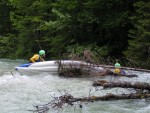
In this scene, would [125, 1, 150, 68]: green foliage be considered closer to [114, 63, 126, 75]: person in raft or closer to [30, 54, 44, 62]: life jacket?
[114, 63, 126, 75]: person in raft

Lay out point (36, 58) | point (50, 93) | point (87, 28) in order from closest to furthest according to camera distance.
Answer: point (50, 93)
point (36, 58)
point (87, 28)

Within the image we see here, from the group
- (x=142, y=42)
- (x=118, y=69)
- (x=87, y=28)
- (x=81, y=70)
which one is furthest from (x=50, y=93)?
(x=87, y=28)

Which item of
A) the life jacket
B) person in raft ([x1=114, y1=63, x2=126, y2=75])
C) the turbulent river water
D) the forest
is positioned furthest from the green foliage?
the life jacket

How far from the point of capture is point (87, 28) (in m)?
22.9

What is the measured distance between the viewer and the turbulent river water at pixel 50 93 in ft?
27.0

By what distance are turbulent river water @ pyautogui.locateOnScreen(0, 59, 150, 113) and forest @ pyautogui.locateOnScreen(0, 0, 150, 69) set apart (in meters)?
2.99

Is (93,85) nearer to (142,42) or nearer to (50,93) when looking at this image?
(50,93)

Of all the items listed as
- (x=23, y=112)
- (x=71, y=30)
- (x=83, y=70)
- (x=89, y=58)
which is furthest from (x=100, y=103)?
(x=71, y=30)

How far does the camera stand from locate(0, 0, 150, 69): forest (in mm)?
16723

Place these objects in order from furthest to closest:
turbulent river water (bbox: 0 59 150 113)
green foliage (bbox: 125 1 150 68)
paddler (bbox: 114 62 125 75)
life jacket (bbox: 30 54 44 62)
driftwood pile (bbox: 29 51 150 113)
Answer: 1. green foliage (bbox: 125 1 150 68)
2. life jacket (bbox: 30 54 44 62)
3. paddler (bbox: 114 62 125 75)
4. turbulent river water (bbox: 0 59 150 113)
5. driftwood pile (bbox: 29 51 150 113)

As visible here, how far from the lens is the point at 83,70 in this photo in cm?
1298

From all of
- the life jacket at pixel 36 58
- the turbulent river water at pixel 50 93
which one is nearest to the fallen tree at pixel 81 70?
the turbulent river water at pixel 50 93

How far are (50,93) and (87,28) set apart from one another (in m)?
13.2

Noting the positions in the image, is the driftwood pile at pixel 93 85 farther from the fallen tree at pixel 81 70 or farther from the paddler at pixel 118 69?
the paddler at pixel 118 69
